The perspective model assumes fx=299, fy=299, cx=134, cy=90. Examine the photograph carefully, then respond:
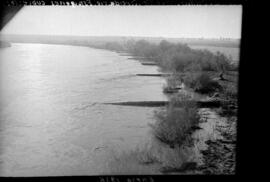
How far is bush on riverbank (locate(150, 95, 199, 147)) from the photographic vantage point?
157 inches

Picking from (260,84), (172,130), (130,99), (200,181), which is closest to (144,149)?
(172,130)

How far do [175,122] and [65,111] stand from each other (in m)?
1.64

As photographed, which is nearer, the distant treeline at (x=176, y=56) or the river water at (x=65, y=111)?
the river water at (x=65, y=111)

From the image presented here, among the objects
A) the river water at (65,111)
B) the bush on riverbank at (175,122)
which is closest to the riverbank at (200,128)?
the bush on riverbank at (175,122)

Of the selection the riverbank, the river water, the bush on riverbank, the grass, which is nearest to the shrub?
the riverbank

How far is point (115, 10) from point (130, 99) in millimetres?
1367

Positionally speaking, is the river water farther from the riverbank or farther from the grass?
the riverbank

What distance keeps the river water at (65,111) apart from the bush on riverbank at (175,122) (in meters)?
0.19

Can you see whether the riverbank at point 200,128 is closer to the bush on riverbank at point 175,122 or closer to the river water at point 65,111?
the bush on riverbank at point 175,122

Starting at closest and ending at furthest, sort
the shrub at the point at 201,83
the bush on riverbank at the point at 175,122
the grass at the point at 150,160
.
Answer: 1. the grass at the point at 150,160
2. the bush on riverbank at the point at 175,122
3. the shrub at the point at 201,83

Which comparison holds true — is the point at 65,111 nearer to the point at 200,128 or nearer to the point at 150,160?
the point at 150,160

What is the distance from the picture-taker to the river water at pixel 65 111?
12.3ft

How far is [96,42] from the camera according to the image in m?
5.24

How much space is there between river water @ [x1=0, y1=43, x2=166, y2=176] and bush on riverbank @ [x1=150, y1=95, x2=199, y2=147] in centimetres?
19
